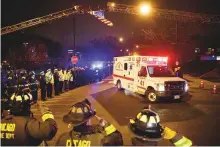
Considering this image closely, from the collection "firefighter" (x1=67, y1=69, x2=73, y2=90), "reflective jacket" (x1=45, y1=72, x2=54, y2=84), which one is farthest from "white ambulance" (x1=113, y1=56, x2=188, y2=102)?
"reflective jacket" (x1=45, y1=72, x2=54, y2=84)

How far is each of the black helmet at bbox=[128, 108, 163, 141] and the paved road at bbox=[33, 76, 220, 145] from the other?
202 inches

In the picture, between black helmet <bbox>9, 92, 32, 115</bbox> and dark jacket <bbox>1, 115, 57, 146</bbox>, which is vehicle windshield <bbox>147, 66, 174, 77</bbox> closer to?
black helmet <bbox>9, 92, 32, 115</bbox>

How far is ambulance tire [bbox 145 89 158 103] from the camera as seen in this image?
15.9 metres

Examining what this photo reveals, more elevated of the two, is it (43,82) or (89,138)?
(89,138)

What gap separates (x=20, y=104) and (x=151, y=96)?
40.9 ft

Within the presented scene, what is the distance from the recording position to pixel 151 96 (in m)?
16.1

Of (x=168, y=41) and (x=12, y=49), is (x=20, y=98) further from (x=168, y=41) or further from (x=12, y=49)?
(x=12, y=49)

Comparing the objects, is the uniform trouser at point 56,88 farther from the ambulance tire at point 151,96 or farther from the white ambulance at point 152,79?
the ambulance tire at point 151,96

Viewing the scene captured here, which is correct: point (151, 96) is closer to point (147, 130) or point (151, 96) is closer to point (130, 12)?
point (130, 12)

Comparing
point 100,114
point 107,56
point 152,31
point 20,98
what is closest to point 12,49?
point 152,31

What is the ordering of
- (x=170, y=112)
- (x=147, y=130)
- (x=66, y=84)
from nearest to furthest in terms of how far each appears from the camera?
(x=147, y=130)
(x=170, y=112)
(x=66, y=84)

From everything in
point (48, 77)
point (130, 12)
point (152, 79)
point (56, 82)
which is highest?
point (130, 12)

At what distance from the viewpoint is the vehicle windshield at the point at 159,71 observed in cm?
1677

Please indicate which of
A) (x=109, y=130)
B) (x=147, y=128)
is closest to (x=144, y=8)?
(x=109, y=130)
